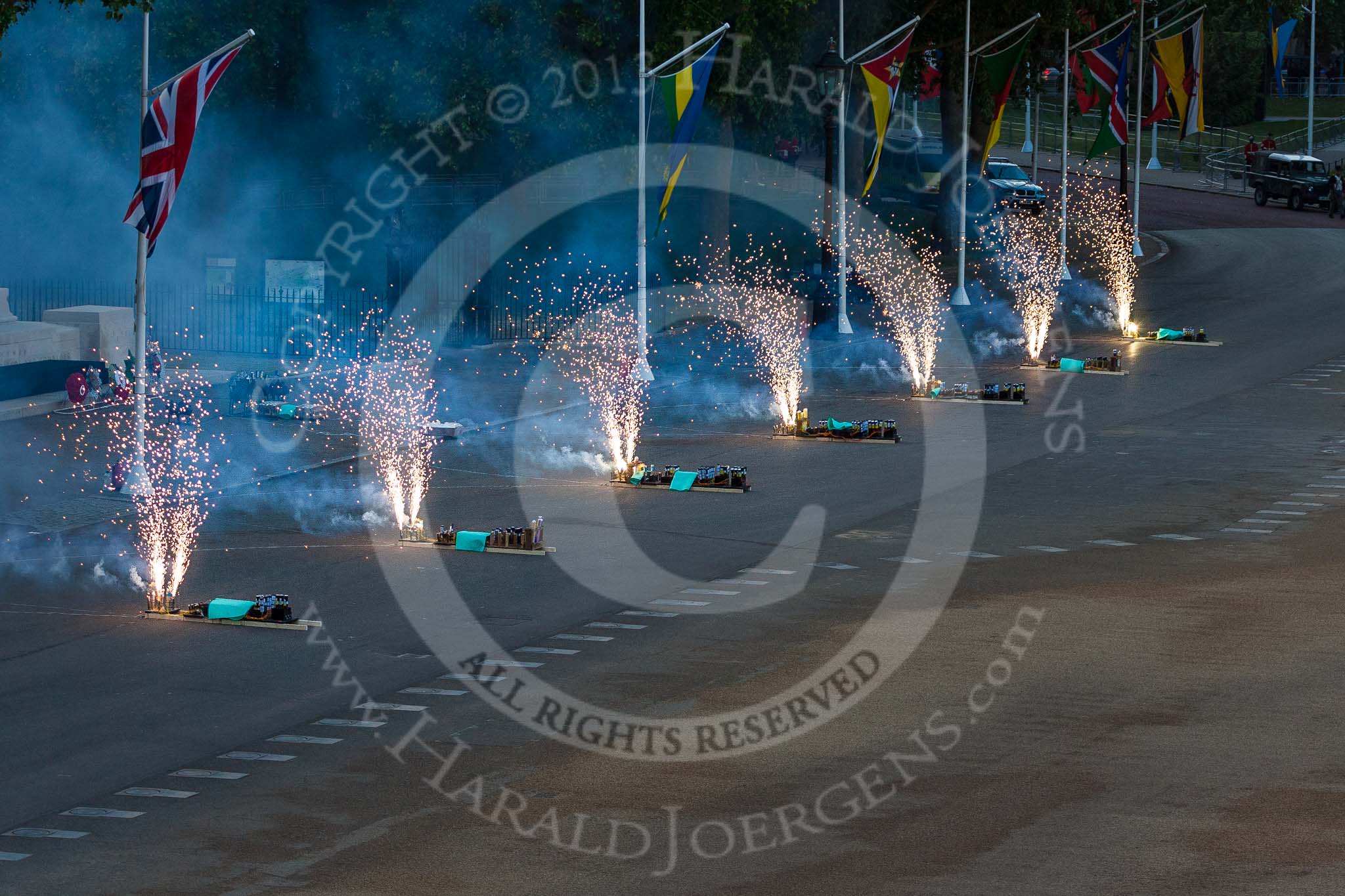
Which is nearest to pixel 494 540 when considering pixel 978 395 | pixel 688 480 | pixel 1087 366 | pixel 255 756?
pixel 688 480

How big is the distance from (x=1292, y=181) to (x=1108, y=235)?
1105 cm

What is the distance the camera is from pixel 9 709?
12805 mm

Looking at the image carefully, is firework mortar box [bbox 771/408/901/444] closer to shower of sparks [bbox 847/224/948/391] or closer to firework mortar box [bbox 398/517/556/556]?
shower of sparks [bbox 847/224/948/391]

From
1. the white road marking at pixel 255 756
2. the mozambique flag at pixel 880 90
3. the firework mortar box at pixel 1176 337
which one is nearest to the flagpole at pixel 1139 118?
the firework mortar box at pixel 1176 337

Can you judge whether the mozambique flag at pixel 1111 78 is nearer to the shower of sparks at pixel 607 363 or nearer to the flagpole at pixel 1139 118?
the flagpole at pixel 1139 118

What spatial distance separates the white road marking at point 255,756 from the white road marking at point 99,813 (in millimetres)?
1066

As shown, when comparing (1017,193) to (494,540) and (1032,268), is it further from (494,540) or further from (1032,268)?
(494,540)

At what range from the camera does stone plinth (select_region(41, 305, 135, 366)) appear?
2803 centimetres

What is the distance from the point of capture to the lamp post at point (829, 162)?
33.2 metres

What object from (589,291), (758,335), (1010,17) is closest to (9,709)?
(758,335)

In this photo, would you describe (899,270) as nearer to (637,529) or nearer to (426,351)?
(426,351)

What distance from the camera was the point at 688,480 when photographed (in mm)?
21172

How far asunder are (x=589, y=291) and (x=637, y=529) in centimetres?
2089

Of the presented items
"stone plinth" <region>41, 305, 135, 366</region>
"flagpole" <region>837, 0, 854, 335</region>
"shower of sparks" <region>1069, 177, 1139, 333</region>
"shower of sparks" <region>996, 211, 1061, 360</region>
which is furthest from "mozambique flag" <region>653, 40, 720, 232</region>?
"shower of sparks" <region>1069, 177, 1139, 333</region>
